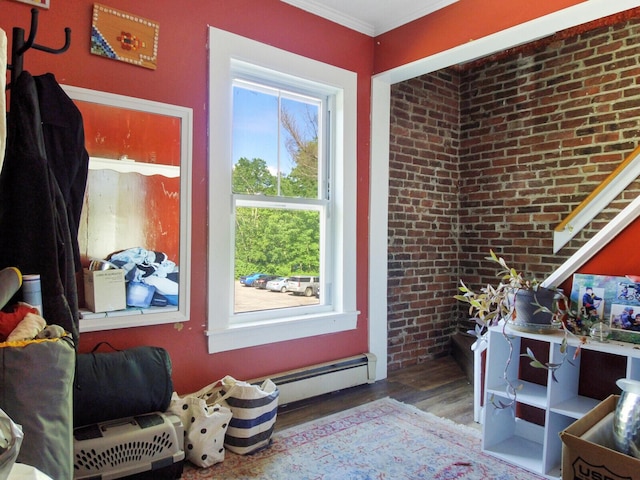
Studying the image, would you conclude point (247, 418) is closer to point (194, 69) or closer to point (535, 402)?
point (535, 402)

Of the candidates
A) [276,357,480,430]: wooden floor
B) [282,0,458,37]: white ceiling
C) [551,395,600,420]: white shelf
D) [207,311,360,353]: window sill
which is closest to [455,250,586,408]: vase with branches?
[551,395,600,420]: white shelf

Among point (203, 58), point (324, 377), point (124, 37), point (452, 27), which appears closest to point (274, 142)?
point (203, 58)

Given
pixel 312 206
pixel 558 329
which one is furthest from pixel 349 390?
pixel 558 329

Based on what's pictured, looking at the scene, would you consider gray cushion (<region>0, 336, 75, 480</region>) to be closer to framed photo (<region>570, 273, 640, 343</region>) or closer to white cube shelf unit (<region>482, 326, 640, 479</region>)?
white cube shelf unit (<region>482, 326, 640, 479</region>)

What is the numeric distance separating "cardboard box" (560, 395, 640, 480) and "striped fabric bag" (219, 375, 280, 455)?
139cm

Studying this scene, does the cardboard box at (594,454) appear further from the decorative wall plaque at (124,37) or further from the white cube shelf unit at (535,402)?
the decorative wall plaque at (124,37)

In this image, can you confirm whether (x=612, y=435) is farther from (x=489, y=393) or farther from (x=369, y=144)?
(x=369, y=144)

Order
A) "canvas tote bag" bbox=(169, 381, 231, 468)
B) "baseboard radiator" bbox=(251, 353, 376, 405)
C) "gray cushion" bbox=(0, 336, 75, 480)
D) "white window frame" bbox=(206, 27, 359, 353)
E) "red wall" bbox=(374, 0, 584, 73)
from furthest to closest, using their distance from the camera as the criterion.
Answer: "baseboard radiator" bbox=(251, 353, 376, 405) < "white window frame" bbox=(206, 27, 359, 353) < "red wall" bbox=(374, 0, 584, 73) < "canvas tote bag" bbox=(169, 381, 231, 468) < "gray cushion" bbox=(0, 336, 75, 480)

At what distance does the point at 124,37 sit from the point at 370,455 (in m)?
2.52

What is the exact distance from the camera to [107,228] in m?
2.33

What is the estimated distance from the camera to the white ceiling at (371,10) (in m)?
3.02

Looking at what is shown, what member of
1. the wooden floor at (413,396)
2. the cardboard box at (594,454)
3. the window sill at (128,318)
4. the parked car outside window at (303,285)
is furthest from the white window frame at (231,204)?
the cardboard box at (594,454)

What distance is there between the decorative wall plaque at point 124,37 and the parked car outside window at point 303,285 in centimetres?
160

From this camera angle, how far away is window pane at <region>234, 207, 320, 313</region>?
292 cm
